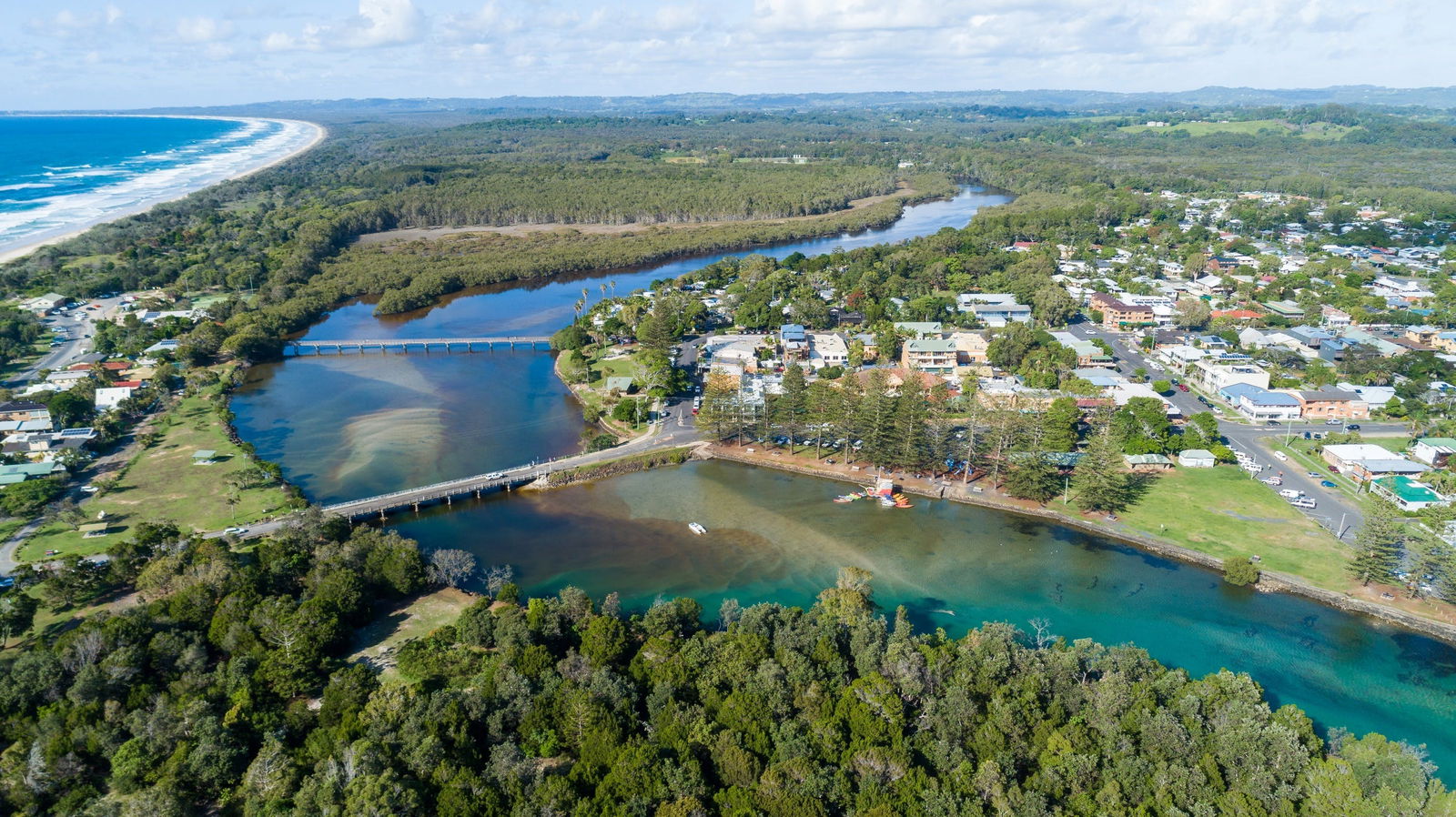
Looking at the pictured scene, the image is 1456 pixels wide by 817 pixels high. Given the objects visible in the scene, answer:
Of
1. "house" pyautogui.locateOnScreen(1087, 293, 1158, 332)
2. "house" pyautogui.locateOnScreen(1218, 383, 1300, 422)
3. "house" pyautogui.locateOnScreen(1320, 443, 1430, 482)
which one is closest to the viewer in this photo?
"house" pyautogui.locateOnScreen(1320, 443, 1430, 482)

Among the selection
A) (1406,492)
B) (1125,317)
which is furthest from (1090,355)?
(1406,492)

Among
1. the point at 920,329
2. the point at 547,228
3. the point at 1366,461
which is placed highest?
the point at 547,228

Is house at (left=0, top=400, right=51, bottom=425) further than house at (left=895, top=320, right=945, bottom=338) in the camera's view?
No

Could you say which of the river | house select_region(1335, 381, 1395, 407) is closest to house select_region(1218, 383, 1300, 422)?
house select_region(1335, 381, 1395, 407)

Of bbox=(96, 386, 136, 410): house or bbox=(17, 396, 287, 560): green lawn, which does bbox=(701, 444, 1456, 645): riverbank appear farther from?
bbox=(96, 386, 136, 410): house

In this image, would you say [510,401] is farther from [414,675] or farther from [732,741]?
[732,741]

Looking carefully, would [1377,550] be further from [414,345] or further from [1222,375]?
[414,345]

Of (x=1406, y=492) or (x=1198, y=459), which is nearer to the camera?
(x=1406, y=492)

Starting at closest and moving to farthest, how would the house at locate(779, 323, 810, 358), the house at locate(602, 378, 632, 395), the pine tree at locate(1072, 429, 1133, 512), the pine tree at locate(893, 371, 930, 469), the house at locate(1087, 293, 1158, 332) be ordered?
the pine tree at locate(1072, 429, 1133, 512)
the pine tree at locate(893, 371, 930, 469)
the house at locate(602, 378, 632, 395)
the house at locate(779, 323, 810, 358)
the house at locate(1087, 293, 1158, 332)
